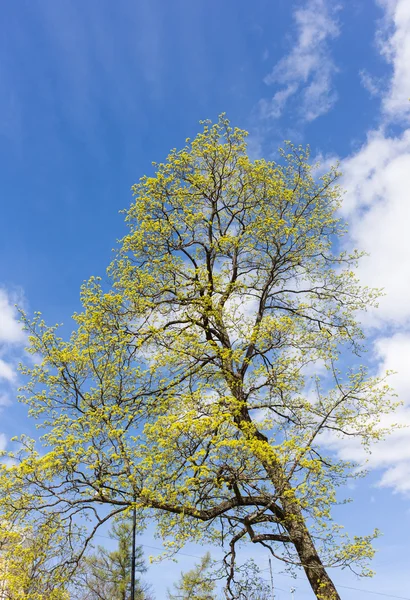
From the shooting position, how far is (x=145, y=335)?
459 inches

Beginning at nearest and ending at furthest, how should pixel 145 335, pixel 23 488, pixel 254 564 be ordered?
1. pixel 23 488
2. pixel 254 564
3. pixel 145 335

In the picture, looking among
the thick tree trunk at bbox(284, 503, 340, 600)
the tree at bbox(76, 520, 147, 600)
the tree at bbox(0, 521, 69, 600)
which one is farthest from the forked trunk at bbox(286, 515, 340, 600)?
the tree at bbox(76, 520, 147, 600)

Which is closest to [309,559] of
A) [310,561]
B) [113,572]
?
[310,561]

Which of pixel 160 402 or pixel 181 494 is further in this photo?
pixel 160 402

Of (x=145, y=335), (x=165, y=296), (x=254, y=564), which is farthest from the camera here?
(x=165, y=296)

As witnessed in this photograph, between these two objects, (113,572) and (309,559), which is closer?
(309,559)

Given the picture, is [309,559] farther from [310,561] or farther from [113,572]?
[113,572]

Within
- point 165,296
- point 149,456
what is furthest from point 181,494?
point 165,296

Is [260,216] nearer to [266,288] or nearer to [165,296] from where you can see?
[266,288]

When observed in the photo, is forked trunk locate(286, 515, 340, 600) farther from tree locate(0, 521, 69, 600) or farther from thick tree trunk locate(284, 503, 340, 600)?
tree locate(0, 521, 69, 600)

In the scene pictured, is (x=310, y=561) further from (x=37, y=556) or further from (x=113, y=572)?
(x=113, y=572)

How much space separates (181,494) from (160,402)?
2.23 m

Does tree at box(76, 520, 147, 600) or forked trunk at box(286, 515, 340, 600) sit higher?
tree at box(76, 520, 147, 600)

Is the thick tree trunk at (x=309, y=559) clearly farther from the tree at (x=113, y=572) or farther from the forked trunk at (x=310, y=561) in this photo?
the tree at (x=113, y=572)
